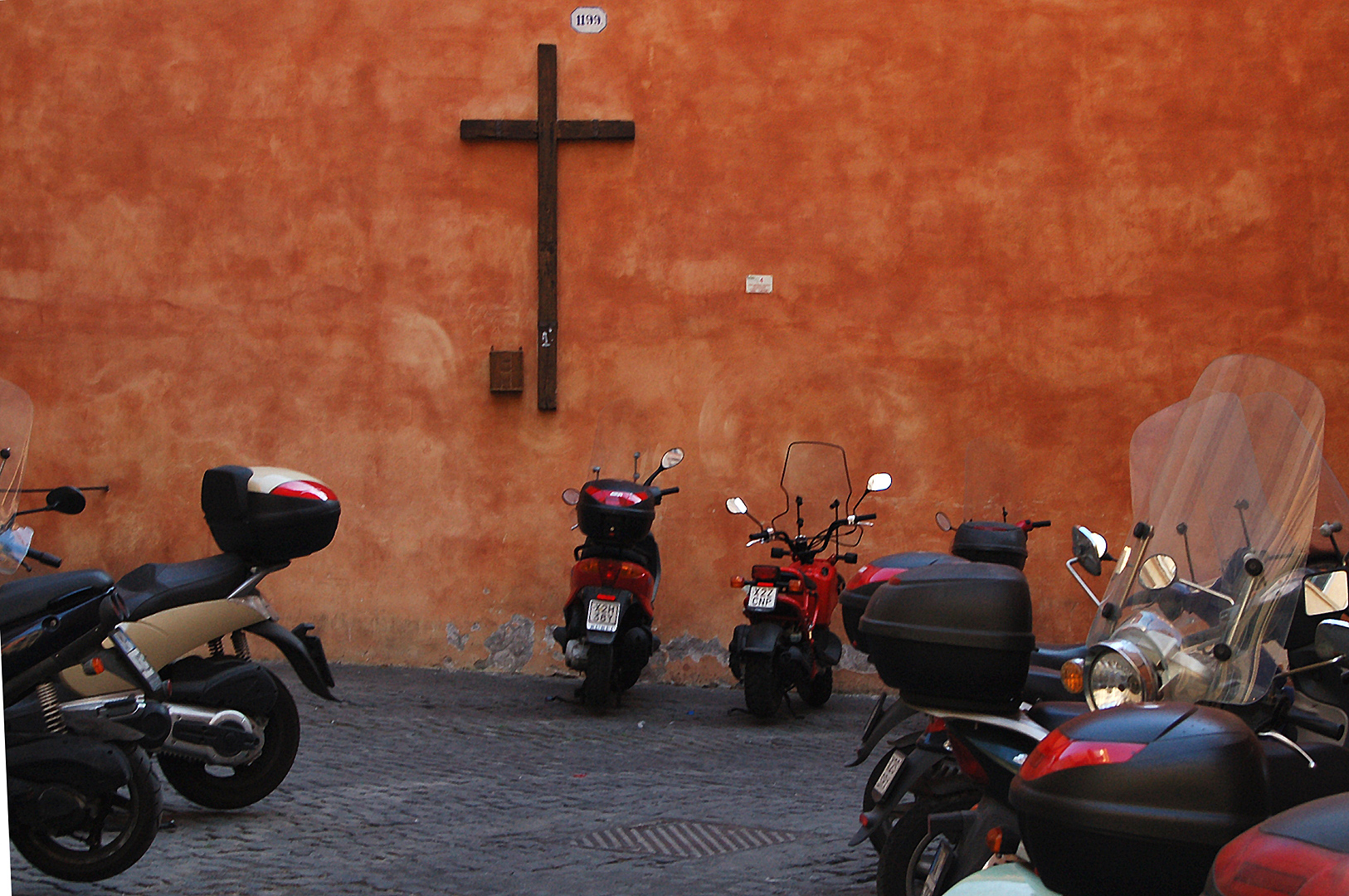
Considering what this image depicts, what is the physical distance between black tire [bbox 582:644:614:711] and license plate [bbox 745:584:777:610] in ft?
2.64

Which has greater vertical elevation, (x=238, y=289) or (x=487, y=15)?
(x=487, y=15)

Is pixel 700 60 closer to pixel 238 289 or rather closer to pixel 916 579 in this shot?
pixel 238 289

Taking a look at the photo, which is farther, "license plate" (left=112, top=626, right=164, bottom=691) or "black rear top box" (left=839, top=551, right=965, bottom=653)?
"black rear top box" (left=839, top=551, right=965, bottom=653)

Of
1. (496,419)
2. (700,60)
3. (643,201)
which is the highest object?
(700,60)

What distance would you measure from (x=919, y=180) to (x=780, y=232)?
96 cm

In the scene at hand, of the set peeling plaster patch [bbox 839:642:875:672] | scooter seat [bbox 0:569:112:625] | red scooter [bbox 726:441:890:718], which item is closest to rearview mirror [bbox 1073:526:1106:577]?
scooter seat [bbox 0:569:112:625]

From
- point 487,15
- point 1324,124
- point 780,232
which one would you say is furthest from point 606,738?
point 1324,124

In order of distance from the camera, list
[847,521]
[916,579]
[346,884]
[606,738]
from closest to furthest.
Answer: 1. [916,579]
2. [346,884]
3. [606,738]
4. [847,521]

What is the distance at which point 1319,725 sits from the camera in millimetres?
2871

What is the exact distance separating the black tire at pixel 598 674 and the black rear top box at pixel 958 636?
4.03 metres

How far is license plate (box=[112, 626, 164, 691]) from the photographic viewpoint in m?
4.61

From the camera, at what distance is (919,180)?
8.75 metres

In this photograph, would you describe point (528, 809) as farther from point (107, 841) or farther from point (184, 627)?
point (107, 841)

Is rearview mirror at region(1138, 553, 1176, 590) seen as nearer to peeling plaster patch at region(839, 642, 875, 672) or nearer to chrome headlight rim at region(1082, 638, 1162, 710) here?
chrome headlight rim at region(1082, 638, 1162, 710)
